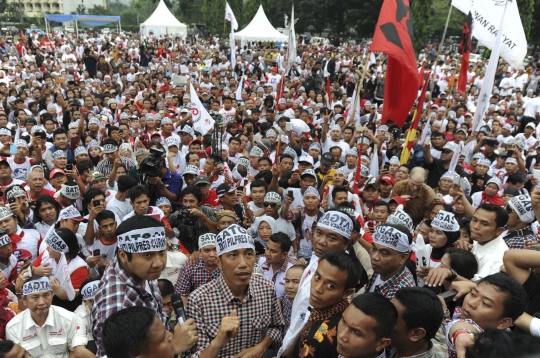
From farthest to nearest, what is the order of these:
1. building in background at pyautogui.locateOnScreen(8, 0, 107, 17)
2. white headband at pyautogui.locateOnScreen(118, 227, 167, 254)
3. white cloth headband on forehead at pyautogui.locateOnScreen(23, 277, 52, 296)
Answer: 1. building in background at pyautogui.locateOnScreen(8, 0, 107, 17)
2. white cloth headband on forehead at pyautogui.locateOnScreen(23, 277, 52, 296)
3. white headband at pyautogui.locateOnScreen(118, 227, 167, 254)

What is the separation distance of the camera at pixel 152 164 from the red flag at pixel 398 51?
3418 millimetres

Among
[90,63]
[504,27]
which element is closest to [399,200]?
[504,27]

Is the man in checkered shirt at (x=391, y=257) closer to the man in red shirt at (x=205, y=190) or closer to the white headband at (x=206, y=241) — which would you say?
the white headband at (x=206, y=241)

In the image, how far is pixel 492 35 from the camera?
9.41m

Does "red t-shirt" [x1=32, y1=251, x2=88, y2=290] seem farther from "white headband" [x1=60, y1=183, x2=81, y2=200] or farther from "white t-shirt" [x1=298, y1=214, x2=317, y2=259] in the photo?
"white t-shirt" [x1=298, y1=214, x2=317, y2=259]

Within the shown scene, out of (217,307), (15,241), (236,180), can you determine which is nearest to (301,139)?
(236,180)

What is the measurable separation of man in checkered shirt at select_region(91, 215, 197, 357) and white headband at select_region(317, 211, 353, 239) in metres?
1.40

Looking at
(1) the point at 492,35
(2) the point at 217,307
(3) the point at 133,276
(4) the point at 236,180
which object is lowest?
(4) the point at 236,180

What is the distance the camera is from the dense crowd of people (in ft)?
8.52

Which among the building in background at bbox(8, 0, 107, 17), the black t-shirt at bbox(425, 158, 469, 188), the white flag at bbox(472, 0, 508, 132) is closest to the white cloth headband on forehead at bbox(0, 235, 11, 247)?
the black t-shirt at bbox(425, 158, 469, 188)

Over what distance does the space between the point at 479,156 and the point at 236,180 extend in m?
4.76

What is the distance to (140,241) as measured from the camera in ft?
9.21

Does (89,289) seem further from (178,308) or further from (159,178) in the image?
(159,178)

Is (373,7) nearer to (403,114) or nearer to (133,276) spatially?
(403,114)
